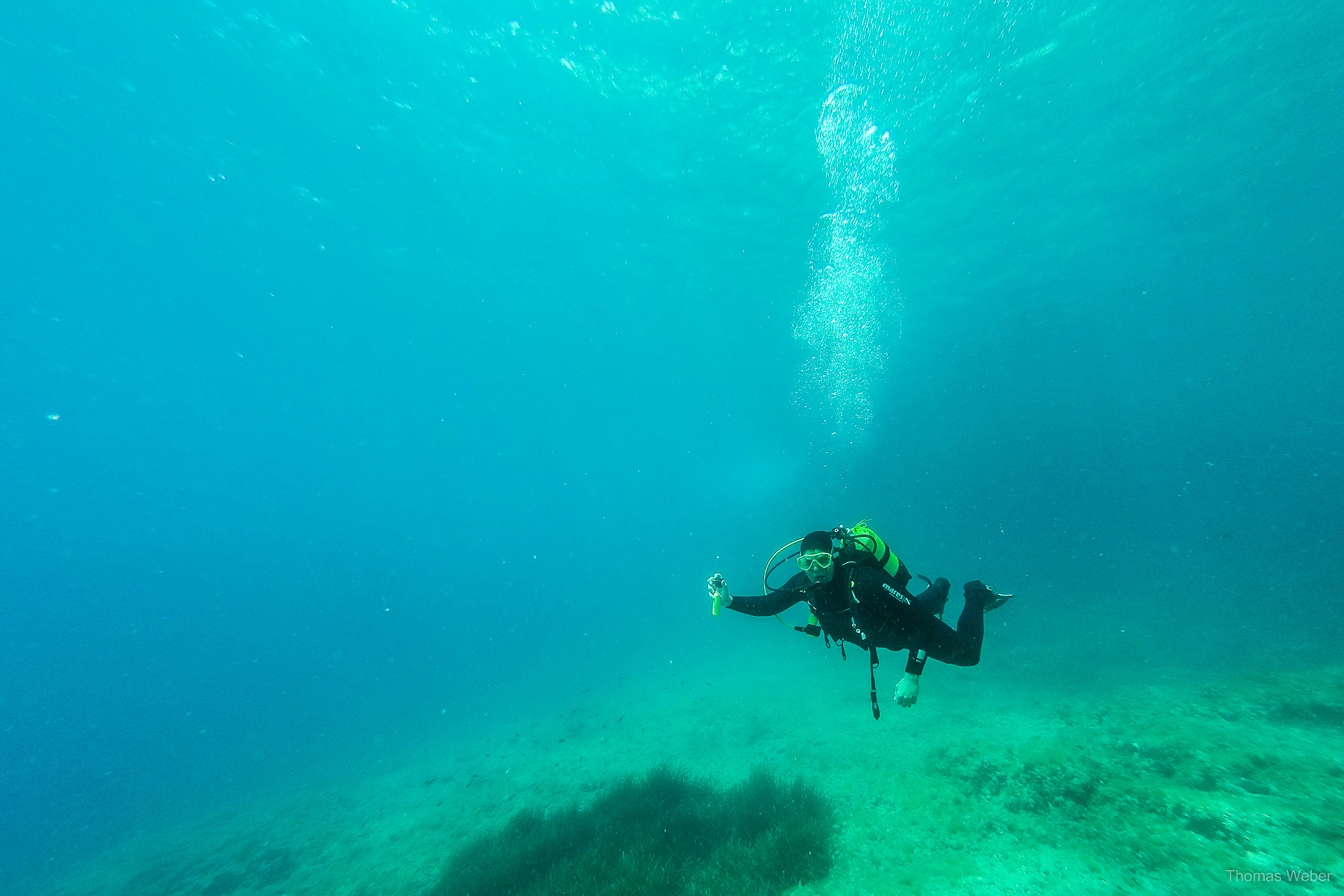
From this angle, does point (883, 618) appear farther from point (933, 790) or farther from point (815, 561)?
point (933, 790)

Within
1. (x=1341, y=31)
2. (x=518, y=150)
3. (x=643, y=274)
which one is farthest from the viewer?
→ (x=643, y=274)

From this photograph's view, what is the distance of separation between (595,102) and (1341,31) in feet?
76.8

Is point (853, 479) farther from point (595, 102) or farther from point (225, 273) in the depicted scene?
point (225, 273)

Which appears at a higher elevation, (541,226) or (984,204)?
(541,226)

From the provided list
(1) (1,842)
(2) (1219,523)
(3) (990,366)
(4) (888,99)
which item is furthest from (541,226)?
(2) (1219,523)

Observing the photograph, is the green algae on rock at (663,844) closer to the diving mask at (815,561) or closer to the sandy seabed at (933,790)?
the sandy seabed at (933,790)

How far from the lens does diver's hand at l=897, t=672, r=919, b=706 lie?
14.8ft

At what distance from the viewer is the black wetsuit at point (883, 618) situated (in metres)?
4.61

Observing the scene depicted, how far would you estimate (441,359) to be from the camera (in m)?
37.8

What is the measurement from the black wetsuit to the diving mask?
0.28m

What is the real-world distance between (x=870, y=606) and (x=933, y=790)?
4.98 metres
